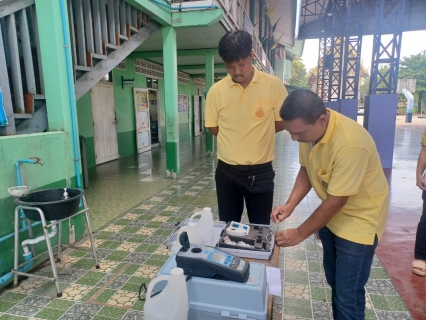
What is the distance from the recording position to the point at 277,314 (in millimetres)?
2178

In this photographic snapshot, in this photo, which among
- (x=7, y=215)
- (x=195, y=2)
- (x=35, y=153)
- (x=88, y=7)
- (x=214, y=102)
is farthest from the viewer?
(x=195, y=2)

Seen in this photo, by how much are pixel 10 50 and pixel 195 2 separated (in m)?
3.71

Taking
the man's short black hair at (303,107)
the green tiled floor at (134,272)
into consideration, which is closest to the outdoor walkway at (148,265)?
the green tiled floor at (134,272)

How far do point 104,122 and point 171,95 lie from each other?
2.86 m

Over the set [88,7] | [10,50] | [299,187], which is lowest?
[299,187]

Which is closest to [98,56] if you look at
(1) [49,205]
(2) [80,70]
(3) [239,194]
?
(2) [80,70]

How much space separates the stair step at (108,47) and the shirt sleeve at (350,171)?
4147mm

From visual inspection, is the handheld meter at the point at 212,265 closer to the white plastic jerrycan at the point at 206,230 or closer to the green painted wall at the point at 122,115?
the white plastic jerrycan at the point at 206,230

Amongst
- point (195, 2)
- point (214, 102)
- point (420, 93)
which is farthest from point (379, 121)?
point (420, 93)

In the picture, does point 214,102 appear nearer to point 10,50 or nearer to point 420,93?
point 10,50

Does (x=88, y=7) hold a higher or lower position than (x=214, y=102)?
higher

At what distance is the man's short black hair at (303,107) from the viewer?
1270mm

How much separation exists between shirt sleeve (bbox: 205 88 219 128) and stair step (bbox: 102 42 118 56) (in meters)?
2.97

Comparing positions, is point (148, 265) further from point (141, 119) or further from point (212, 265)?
point (141, 119)
